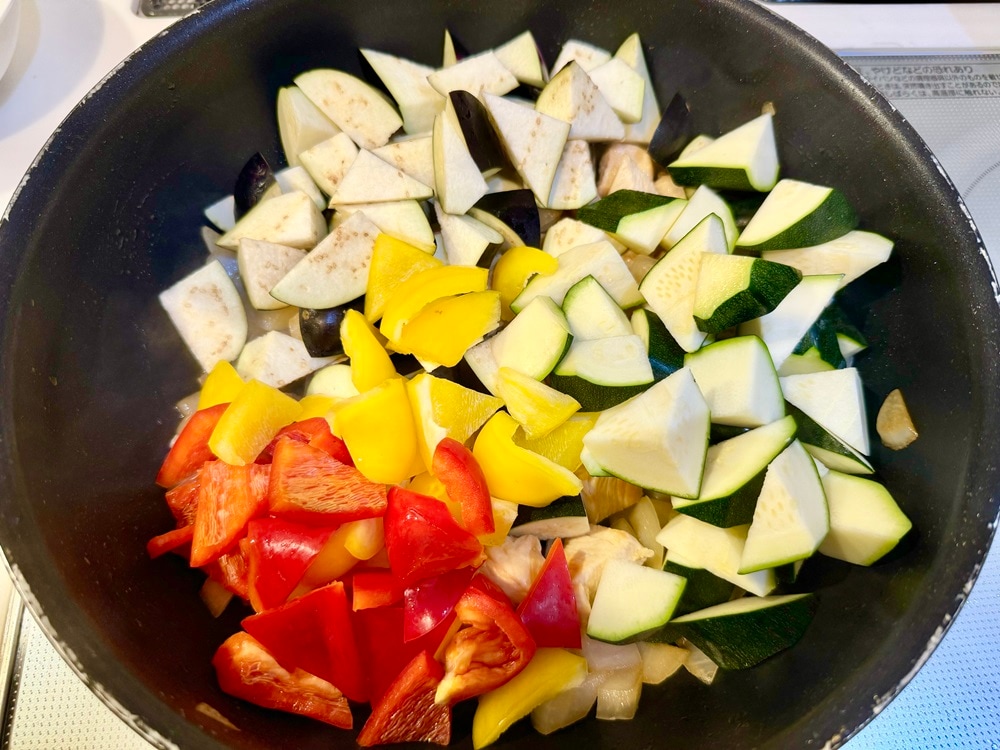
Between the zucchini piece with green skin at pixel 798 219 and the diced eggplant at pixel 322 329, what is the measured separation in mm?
932

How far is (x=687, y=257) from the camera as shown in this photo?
52.7 inches

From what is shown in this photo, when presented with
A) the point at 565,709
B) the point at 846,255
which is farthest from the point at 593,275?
the point at 565,709

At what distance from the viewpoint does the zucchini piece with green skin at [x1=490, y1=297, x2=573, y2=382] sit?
4.17 ft

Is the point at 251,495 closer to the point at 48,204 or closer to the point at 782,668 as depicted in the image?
the point at 48,204

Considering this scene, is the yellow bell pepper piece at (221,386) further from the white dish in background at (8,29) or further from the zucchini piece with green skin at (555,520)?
the white dish in background at (8,29)

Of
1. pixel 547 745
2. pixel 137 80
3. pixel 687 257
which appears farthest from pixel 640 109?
pixel 547 745

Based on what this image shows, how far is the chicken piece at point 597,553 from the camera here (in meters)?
1.26

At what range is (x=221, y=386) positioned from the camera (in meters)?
1.37

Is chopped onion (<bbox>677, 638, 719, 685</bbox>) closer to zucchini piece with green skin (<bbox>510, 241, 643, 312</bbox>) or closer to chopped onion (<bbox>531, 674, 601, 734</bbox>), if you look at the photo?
chopped onion (<bbox>531, 674, 601, 734</bbox>)

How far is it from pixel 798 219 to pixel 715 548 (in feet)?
2.35

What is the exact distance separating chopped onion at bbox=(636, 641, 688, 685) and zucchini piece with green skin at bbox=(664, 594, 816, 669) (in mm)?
70

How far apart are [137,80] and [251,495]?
90cm

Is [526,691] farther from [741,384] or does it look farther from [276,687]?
[741,384]

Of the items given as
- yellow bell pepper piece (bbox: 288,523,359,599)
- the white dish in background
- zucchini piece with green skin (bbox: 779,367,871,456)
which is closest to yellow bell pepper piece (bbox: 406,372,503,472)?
yellow bell pepper piece (bbox: 288,523,359,599)
